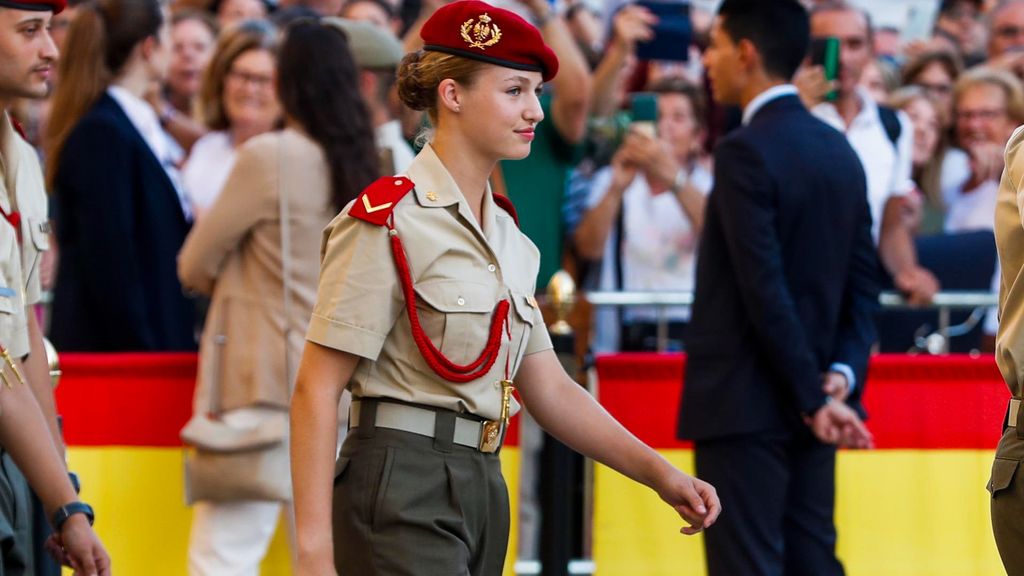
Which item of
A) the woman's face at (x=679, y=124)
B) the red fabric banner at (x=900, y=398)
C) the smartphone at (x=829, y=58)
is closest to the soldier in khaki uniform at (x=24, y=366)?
the red fabric banner at (x=900, y=398)

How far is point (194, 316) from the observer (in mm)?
7195

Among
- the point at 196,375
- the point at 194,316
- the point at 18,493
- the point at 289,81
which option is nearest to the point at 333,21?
the point at 289,81

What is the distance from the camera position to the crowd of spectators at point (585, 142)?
636cm

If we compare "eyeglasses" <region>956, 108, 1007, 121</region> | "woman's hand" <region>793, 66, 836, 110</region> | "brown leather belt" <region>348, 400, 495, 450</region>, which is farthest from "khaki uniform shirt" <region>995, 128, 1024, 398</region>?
"eyeglasses" <region>956, 108, 1007, 121</region>

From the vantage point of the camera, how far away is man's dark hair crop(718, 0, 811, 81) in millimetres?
5496

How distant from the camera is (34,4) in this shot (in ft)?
12.9

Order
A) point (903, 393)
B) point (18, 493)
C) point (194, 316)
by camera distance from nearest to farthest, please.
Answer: point (18, 493)
point (903, 393)
point (194, 316)

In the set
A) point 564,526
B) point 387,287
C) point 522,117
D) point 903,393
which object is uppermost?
point 522,117

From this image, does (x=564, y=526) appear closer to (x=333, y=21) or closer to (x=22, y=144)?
(x=333, y=21)

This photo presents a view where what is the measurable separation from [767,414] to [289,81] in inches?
76.9

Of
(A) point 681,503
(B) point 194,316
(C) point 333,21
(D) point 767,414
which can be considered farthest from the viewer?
(B) point 194,316

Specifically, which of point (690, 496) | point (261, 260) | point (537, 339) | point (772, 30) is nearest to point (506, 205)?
point (537, 339)

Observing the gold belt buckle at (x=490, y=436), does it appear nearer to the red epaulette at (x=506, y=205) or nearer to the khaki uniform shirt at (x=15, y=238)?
the red epaulette at (x=506, y=205)

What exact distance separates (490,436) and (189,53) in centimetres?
548
